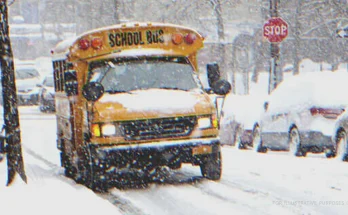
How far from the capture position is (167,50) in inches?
449

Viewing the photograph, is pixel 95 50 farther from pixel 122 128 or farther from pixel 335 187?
pixel 335 187

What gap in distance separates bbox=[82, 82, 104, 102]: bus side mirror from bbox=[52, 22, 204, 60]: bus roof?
78cm

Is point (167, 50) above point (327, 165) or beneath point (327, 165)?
above

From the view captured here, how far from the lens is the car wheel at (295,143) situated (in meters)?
14.6

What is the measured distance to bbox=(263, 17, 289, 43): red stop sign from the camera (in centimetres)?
1922

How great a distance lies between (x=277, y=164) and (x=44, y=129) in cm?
1226

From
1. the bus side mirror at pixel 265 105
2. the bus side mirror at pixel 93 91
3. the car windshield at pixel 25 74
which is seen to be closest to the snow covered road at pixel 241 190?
the bus side mirror at pixel 93 91

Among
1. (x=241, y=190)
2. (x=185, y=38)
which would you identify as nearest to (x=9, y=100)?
Result: (x=185, y=38)

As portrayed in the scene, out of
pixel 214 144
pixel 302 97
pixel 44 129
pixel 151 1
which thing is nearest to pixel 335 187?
pixel 214 144

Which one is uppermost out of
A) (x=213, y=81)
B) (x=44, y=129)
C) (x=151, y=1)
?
(x=151, y=1)

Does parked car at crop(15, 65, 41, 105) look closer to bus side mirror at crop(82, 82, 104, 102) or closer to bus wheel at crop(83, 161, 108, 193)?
bus wheel at crop(83, 161, 108, 193)

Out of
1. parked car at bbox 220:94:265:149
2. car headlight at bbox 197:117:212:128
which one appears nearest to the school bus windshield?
car headlight at bbox 197:117:212:128

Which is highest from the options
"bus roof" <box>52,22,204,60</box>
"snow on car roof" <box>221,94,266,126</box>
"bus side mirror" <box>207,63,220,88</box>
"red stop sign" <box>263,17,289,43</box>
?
"red stop sign" <box>263,17,289,43</box>

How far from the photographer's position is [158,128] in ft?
34.3
